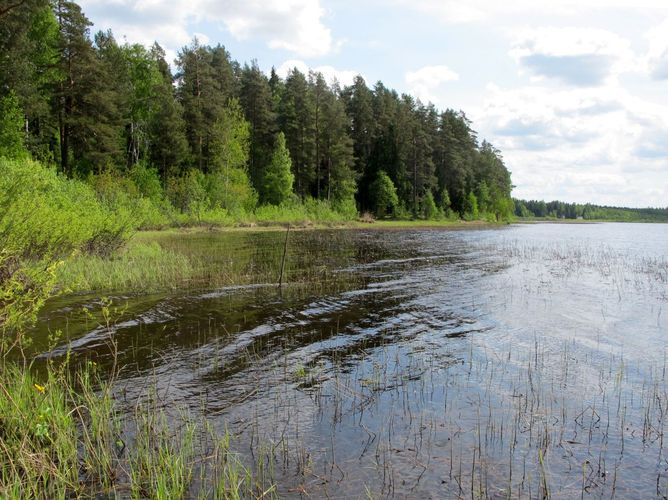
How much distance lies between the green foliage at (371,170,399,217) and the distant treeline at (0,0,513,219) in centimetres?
23

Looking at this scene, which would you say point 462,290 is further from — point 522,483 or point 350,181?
point 350,181

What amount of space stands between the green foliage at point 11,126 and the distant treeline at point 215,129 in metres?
0.11

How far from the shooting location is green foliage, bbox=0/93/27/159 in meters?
41.8

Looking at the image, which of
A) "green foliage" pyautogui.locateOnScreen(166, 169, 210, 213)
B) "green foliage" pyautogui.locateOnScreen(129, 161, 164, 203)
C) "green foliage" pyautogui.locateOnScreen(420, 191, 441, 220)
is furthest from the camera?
"green foliage" pyautogui.locateOnScreen(420, 191, 441, 220)

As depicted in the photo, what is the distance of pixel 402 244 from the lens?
42.1 m

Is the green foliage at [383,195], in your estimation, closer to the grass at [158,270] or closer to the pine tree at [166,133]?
the pine tree at [166,133]

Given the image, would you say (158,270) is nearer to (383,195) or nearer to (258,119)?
(258,119)

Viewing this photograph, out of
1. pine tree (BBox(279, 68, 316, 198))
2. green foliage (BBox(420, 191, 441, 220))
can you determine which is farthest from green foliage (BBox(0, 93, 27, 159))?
green foliage (BBox(420, 191, 441, 220))

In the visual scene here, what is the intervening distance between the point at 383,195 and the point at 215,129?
101ft

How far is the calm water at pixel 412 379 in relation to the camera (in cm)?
634

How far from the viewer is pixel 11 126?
4216 cm

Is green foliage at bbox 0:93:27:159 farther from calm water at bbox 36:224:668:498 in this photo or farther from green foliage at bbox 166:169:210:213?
calm water at bbox 36:224:668:498

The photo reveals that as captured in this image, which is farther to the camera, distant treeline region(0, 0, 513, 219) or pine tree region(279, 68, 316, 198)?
pine tree region(279, 68, 316, 198)

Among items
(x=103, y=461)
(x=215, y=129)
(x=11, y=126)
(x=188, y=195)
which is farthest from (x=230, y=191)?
(x=103, y=461)
